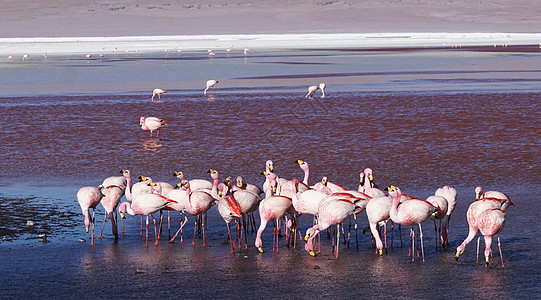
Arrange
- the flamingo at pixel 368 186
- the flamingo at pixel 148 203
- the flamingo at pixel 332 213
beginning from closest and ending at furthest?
the flamingo at pixel 332 213
the flamingo at pixel 148 203
the flamingo at pixel 368 186

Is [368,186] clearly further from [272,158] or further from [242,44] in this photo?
[242,44]

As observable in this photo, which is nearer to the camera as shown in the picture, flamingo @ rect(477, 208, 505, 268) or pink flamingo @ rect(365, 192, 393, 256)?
flamingo @ rect(477, 208, 505, 268)

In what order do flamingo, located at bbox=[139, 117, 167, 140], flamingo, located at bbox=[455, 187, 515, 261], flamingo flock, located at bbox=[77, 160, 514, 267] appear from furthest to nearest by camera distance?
1. flamingo, located at bbox=[139, 117, 167, 140]
2. flamingo flock, located at bbox=[77, 160, 514, 267]
3. flamingo, located at bbox=[455, 187, 515, 261]

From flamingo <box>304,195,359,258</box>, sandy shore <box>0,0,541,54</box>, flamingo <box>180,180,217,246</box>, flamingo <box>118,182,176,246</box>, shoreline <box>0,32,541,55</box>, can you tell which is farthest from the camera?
sandy shore <box>0,0,541,54</box>

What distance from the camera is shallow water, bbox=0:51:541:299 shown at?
8.84 meters

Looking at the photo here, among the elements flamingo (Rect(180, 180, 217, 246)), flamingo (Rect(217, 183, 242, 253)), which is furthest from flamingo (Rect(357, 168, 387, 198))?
flamingo (Rect(180, 180, 217, 246))

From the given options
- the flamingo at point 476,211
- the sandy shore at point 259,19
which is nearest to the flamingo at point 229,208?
the flamingo at point 476,211

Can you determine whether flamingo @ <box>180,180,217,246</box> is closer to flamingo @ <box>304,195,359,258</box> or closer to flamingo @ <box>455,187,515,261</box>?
flamingo @ <box>304,195,359,258</box>

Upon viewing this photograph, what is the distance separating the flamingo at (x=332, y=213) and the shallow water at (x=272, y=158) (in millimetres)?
257

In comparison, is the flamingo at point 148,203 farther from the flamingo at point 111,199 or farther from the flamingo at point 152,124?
the flamingo at point 152,124

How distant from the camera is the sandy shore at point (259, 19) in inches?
4112

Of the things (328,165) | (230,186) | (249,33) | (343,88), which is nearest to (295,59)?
(343,88)

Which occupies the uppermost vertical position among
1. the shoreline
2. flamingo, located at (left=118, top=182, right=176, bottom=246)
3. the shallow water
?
the shoreline

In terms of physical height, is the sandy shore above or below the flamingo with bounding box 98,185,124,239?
above
